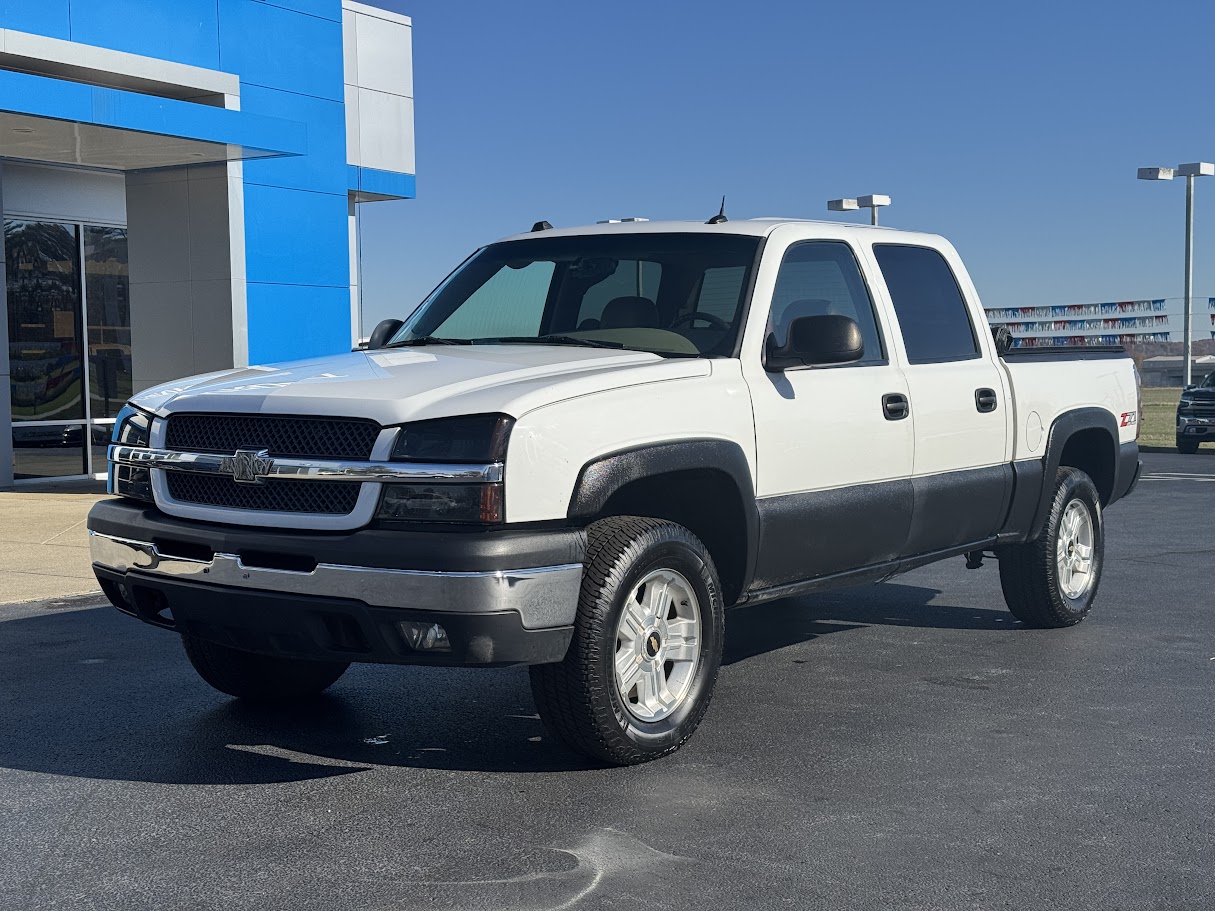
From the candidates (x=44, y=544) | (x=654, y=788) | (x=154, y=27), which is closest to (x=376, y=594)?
(x=654, y=788)

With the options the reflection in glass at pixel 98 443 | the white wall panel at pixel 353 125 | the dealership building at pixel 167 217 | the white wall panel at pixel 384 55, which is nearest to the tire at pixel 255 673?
the dealership building at pixel 167 217

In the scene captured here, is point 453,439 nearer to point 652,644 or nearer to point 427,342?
point 652,644

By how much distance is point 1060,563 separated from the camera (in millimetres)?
8102

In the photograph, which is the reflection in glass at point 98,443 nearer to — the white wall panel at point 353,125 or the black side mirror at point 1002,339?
the white wall panel at point 353,125

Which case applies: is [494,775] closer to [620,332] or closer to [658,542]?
[658,542]

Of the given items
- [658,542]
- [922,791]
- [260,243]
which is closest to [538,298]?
[658,542]

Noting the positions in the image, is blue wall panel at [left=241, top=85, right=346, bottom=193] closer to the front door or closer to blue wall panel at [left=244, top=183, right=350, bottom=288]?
blue wall panel at [left=244, top=183, right=350, bottom=288]

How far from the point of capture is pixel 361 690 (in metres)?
6.66

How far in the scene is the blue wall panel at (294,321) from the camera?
19.4m

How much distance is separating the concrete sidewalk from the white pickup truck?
13.6 ft

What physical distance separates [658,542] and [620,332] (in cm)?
119

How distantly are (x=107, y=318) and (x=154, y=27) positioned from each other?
399cm

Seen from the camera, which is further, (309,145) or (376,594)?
(309,145)

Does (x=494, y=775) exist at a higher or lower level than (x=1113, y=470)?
lower
